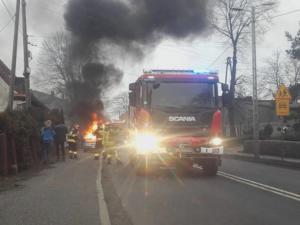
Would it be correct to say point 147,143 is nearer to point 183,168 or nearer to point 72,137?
point 183,168

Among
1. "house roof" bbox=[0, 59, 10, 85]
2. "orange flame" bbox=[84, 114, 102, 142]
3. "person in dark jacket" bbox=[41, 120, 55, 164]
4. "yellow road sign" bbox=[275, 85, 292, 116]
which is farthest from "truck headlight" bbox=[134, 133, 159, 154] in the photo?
"house roof" bbox=[0, 59, 10, 85]

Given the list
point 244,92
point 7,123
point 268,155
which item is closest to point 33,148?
point 7,123

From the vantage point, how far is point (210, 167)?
55.2 feet

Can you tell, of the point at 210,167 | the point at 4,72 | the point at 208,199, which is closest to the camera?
the point at 208,199

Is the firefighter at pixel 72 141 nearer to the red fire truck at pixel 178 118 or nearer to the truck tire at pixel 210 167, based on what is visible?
the red fire truck at pixel 178 118

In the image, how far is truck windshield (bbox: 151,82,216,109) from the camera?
1595cm

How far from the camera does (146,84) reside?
1609 centimetres

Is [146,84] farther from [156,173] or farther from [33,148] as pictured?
[33,148]

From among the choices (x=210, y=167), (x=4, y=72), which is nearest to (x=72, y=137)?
(x=210, y=167)

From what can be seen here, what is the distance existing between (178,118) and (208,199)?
4.68 m

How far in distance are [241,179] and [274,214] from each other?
234 inches

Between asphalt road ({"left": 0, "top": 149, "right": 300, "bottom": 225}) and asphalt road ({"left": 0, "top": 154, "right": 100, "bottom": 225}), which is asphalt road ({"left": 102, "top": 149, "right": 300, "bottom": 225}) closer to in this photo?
asphalt road ({"left": 0, "top": 149, "right": 300, "bottom": 225})

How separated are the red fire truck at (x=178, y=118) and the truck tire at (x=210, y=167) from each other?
0.32 meters

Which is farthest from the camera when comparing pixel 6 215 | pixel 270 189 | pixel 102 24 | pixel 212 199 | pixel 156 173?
pixel 102 24
